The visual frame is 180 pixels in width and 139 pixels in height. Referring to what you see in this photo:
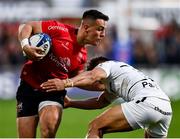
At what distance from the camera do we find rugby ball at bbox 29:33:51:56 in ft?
39.7

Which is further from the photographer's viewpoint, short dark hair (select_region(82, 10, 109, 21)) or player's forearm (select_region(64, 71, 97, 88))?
short dark hair (select_region(82, 10, 109, 21))

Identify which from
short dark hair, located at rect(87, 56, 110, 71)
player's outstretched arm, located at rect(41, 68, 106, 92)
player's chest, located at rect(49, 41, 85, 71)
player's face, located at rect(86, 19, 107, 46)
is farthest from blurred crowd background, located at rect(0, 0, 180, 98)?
player's outstretched arm, located at rect(41, 68, 106, 92)

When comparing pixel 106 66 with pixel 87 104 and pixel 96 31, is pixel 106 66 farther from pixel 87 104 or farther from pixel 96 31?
pixel 87 104

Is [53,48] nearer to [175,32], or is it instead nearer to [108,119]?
[108,119]

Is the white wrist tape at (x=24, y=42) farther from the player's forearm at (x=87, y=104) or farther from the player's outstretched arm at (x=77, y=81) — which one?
the player's forearm at (x=87, y=104)

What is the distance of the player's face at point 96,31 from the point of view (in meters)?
12.3

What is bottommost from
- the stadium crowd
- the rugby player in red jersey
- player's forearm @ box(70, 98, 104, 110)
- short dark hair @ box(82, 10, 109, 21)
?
the stadium crowd

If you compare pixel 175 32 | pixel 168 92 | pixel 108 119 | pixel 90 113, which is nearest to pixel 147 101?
pixel 108 119

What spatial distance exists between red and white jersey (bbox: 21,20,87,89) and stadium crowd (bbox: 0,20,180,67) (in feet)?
44.5

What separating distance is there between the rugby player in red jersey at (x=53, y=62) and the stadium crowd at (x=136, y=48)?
1357 centimetres

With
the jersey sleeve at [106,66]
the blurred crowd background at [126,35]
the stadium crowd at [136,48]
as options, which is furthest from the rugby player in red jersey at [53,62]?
the stadium crowd at [136,48]

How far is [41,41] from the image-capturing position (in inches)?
476

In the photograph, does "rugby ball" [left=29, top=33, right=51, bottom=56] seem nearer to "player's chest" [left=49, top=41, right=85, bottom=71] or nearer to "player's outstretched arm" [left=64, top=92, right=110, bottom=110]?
"player's chest" [left=49, top=41, right=85, bottom=71]

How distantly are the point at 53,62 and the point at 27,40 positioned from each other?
2.05ft
